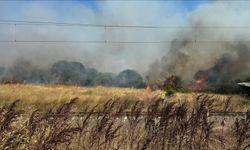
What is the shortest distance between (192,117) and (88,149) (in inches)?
92.3

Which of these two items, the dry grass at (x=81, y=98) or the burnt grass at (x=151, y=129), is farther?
the dry grass at (x=81, y=98)

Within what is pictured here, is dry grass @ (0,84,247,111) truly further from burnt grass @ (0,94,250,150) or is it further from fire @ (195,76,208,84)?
fire @ (195,76,208,84)

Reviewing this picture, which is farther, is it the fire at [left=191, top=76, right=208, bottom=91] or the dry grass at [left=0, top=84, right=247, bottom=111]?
the fire at [left=191, top=76, right=208, bottom=91]

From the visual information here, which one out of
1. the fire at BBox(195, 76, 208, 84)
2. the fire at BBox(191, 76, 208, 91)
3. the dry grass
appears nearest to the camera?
the dry grass

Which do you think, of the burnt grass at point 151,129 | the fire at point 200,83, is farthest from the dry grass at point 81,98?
the fire at point 200,83

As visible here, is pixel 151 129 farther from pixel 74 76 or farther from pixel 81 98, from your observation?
pixel 74 76

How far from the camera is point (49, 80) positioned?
79.8 meters

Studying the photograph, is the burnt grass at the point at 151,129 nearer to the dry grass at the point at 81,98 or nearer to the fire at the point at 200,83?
the dry grass at the point at 81,98

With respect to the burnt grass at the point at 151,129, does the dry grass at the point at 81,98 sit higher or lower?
lower

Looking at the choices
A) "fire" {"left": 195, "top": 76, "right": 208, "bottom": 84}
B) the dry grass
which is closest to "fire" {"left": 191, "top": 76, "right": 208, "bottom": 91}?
"fire" {"left": 195, "top": 76, "right": 208, "bottom": 84}

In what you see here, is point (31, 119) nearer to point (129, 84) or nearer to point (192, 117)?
point (192, 117)

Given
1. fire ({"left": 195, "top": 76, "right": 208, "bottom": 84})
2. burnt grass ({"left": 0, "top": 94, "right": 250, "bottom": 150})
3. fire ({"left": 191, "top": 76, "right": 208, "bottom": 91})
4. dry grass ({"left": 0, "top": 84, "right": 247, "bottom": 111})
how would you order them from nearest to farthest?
burnt grass ({"left": 0, "top": 94, "right": 250, "bottom": 150}) → dry grass ({"left": 0, "top": 84, "right": 247, "bottom": 111}) → fire ({"left": 191, "top": 76, "right": 208, "bottom": 91}) → fire ({"left": 195, "top": 76, "right": 208, "bottom": 84})

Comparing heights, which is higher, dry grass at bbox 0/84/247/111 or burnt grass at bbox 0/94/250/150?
burnt grass at bbox 0/94/250/150

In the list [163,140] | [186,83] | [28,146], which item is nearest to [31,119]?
[28,146]
